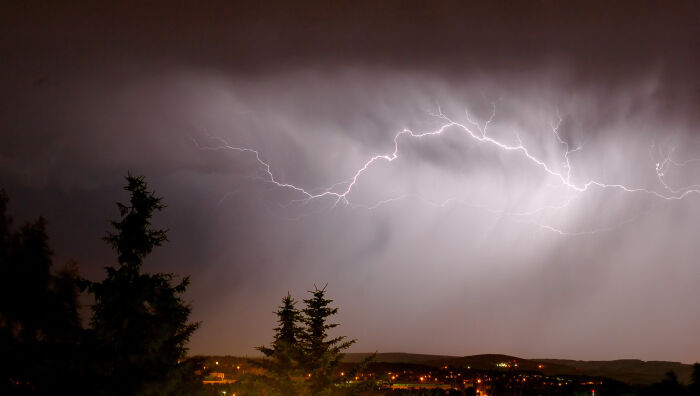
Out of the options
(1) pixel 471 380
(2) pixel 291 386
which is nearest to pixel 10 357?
(2) pixel 291 386

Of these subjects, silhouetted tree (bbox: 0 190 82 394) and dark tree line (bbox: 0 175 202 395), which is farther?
silhouetted tree (bbox: 0 190 82 394)

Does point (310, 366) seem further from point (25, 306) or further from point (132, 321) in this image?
point (25, 306)

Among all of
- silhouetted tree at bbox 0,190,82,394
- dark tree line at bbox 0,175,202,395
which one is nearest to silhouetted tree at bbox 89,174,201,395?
dark tree line at bbox 0,175,202,395

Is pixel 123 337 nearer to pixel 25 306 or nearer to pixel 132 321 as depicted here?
pixel 132 321

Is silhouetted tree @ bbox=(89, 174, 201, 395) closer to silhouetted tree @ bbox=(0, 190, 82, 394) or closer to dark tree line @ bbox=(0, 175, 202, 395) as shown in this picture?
dark tree line @ bbox=(0, 175, 202, 395)

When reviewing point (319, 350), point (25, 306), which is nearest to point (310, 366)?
point (319, 350)

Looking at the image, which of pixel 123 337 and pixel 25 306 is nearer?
pixel 123 337

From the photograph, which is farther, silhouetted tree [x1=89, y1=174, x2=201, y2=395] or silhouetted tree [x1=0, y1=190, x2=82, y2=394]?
silhouetted tree [x1=0, y1=190, x2=82, y2=394]

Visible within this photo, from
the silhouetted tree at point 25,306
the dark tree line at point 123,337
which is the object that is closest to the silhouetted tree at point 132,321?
the dark tree line at point 123,337

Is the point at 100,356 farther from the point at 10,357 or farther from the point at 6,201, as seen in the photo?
the point at 6,201
